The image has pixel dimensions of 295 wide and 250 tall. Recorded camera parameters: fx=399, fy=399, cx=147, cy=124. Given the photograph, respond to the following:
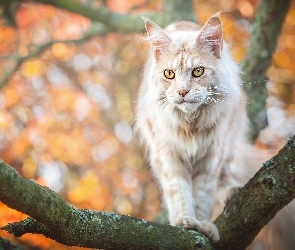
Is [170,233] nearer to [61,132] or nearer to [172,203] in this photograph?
[172,203]

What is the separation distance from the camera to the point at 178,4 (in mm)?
4656

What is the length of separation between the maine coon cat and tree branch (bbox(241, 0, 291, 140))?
671 millimetres

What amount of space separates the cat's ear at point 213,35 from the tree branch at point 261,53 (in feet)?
3.49

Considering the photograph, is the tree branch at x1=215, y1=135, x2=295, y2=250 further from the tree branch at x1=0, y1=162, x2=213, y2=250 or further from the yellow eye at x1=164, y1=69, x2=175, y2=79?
the yellow eye at x1=164, y1=69, x2=175, y2=79

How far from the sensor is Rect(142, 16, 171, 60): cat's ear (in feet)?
9.84

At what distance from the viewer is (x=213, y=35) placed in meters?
2.89

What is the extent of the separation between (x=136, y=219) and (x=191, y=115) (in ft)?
3.37

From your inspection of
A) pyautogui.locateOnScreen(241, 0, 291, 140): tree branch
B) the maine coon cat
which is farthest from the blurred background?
the maine coon cat

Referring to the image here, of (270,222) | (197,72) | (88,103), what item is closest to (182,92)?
(197,72)

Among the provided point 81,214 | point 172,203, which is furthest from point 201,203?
point 81,214

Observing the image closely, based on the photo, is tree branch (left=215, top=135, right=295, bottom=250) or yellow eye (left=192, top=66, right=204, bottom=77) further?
yellow eye (left=192, top=66, right=204, bottom=77)

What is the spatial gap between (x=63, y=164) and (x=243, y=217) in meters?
5.52

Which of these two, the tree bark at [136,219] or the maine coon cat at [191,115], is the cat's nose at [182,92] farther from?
the tree bark at [136,219]

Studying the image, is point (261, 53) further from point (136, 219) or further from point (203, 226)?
point (136, 219)
